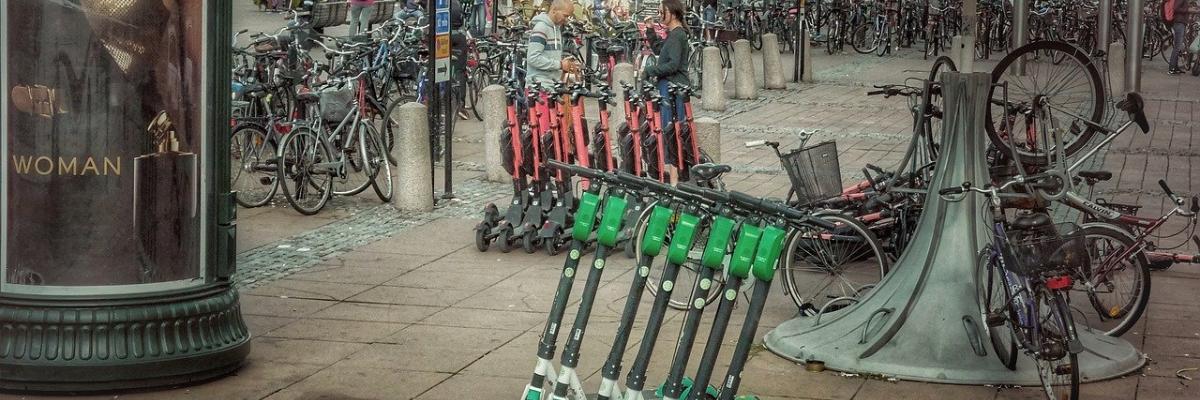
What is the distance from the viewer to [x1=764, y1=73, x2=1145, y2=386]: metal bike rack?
7160 mm

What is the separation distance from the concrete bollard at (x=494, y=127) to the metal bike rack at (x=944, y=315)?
6.21m

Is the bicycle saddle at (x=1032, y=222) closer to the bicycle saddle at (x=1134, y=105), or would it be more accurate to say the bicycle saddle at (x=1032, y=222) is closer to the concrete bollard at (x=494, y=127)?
the bicycle saddle at (x=1134, y=105)

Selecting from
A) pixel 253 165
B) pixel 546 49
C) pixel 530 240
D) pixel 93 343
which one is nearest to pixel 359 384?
pixel 93 343

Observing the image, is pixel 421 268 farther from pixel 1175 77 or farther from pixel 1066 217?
pixel 1175 77

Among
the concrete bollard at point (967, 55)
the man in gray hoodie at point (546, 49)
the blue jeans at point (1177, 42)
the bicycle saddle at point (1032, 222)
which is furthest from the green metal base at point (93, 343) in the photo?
the blue jeans at point (1177, 42)

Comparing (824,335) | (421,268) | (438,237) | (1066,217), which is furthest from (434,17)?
(824,335)

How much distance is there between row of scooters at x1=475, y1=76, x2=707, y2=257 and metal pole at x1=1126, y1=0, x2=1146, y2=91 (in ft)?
33.7

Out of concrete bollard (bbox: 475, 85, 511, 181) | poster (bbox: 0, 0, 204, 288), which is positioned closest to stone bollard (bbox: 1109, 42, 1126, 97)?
concrete bollard (bbox: 475, 85, 511, 181)

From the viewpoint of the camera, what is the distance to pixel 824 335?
299 inches

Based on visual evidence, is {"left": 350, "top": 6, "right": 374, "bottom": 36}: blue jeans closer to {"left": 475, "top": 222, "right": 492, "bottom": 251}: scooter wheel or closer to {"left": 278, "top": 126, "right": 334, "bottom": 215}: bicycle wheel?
{"left": 278, "top": 126, "right": 334, "bottom": 215}: bicycle wheel

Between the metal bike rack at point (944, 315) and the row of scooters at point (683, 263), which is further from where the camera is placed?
the metal bike rack at point (944, 315)

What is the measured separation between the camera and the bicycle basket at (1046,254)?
662 cm

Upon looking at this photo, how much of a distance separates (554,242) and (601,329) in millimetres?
2171

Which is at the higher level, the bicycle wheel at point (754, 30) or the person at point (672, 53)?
the bicycle wheel at point (754, 30)
